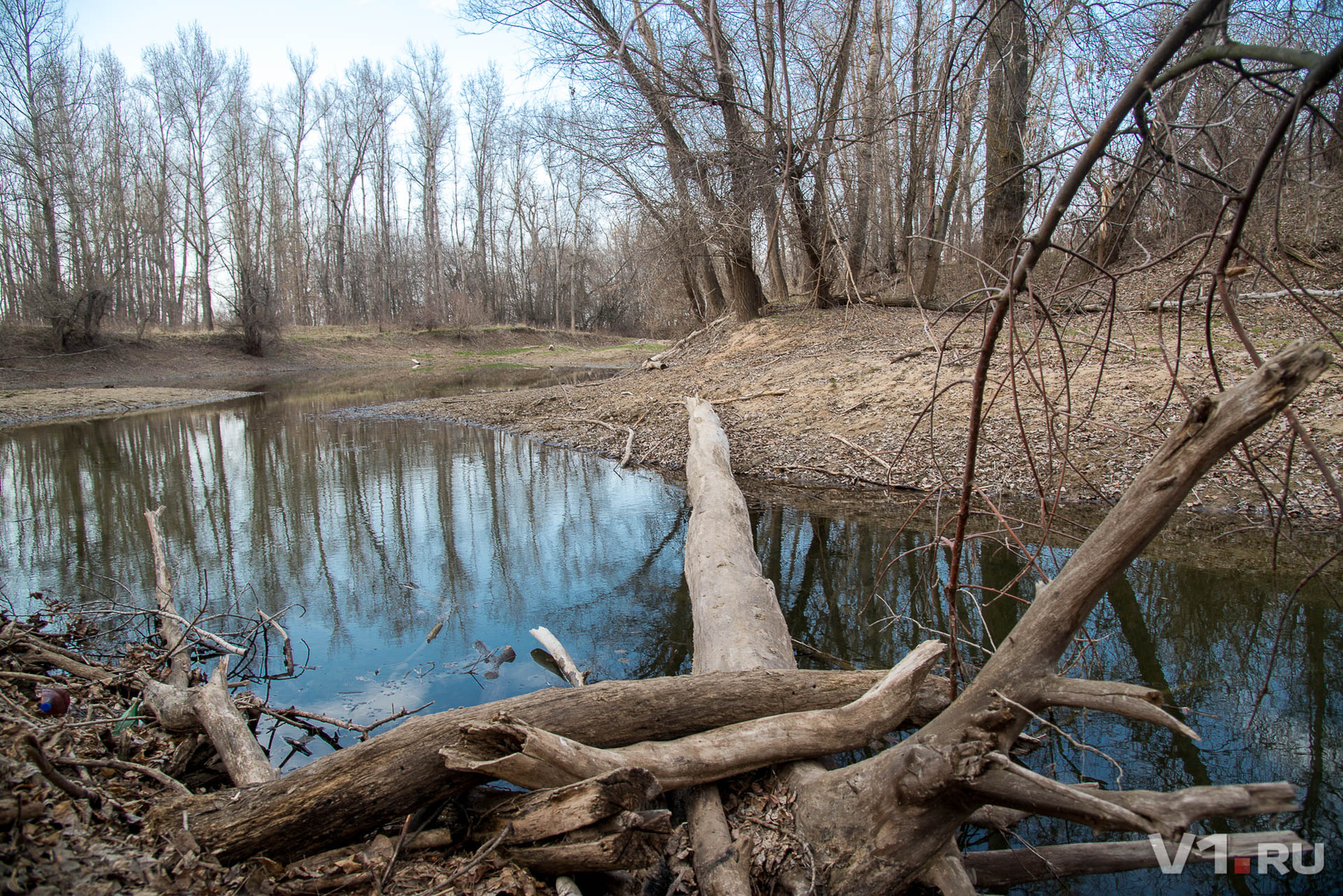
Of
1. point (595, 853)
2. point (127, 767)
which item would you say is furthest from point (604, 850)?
point (127, 767)

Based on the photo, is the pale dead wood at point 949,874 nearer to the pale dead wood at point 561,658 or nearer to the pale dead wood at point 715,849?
the pale dead wood at point 715,849

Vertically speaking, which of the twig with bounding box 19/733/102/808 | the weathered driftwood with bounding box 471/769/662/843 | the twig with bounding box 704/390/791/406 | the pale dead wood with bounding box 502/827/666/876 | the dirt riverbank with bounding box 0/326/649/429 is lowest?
the pale dead wood with bounding box 502/827/666/876

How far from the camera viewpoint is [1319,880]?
2.73 meters

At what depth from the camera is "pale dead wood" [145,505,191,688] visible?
3924 mm

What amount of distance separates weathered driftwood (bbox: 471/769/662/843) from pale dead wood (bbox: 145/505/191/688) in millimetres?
2346

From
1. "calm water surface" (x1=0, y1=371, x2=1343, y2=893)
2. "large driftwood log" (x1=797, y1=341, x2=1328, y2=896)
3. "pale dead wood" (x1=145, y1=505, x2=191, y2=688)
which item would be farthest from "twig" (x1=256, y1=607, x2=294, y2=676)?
"large driftwood log" (x1=797, y1=341, x2=1328, y2=896)

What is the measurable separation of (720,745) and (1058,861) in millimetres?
1247

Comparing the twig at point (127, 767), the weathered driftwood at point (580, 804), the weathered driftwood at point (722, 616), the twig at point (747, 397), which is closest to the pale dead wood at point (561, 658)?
the weathered driftwood at point (722, 616)

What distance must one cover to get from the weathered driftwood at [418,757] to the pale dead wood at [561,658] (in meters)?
1.16

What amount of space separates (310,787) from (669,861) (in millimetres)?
1274

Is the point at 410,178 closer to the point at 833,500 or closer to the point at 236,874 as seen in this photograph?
the point at 833,500

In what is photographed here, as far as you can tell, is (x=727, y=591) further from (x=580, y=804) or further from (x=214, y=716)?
(x=214, y=716)

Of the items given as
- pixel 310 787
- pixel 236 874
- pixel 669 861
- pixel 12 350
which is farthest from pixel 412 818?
pixel 12 350

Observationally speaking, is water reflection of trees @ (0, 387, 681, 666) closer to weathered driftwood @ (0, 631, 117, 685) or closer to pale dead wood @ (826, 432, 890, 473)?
weathered driftwood @ (0, 631, 117, 685)
